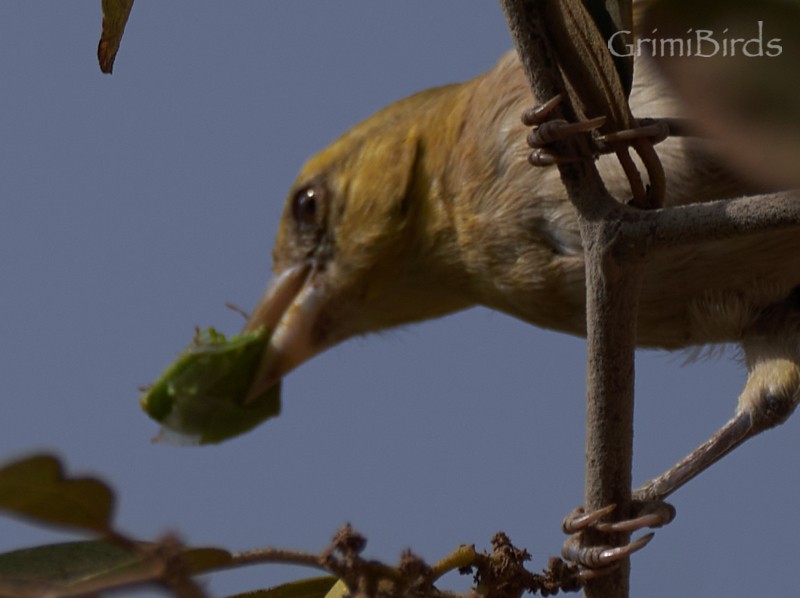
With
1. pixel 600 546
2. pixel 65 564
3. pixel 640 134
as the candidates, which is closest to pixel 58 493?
pixel 65 564

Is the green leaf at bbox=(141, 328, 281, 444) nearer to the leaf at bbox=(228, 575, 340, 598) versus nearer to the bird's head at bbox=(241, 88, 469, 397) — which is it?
the bird's head at bbox=(241, 88, 469, 397)

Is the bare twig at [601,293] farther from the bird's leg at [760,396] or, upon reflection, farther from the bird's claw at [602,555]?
the bird's leg at [760,396]

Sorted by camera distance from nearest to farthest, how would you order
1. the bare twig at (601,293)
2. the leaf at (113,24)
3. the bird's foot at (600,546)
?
the bare twig at (601,293), the leaf at (113,24), the bird's foot at (600,546)

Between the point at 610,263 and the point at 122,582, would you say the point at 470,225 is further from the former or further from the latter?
the point at 122,582

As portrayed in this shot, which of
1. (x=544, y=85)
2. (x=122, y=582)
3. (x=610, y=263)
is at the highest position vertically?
(x=544, y=85)

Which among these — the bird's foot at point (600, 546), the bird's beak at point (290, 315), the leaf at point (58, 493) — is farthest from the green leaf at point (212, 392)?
the leaf at point (58, 493)

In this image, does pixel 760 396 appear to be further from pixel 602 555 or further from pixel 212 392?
pixel 212 392

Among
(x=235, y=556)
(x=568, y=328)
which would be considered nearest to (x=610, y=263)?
(x=235, y=556)
